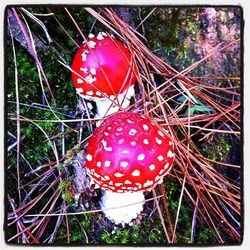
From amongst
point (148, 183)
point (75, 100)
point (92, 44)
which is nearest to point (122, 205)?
point (148, 183)

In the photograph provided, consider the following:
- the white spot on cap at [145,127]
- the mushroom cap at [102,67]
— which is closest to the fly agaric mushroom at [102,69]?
the mushroom cap at [102,67]

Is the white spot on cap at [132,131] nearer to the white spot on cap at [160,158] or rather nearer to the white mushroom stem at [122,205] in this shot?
the white spot on cap at [160,158]

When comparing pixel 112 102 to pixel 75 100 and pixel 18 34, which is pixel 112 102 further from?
pixel 18 34

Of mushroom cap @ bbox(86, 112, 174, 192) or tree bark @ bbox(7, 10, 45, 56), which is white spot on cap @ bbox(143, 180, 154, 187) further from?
tree bark @ bbox(7, 10, 45, 56)

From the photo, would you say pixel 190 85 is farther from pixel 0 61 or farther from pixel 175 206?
pixel 0 61

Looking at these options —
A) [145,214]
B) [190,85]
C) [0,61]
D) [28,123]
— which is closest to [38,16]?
[0,61]
